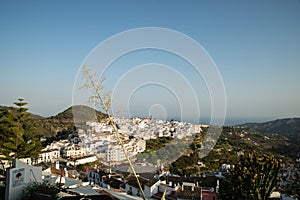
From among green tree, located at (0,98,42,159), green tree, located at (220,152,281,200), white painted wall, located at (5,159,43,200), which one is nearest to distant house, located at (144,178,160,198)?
green tree, located at (0,98,42,159)

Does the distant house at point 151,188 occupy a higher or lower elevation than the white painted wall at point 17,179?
lower

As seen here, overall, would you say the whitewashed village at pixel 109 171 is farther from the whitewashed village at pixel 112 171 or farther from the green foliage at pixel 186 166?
the green foliage at pixel 186 166

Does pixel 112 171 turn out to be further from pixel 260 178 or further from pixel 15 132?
pixel 260 178

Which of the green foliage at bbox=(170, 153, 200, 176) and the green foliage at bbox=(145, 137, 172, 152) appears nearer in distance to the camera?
the green foliage at bbox=(145, 137, 172, 152)

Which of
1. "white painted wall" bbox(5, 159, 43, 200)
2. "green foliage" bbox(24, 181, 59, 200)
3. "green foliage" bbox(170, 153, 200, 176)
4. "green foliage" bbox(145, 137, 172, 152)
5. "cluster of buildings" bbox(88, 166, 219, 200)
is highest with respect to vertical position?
"white painted wall" bbox(5, 159, 43, 200)

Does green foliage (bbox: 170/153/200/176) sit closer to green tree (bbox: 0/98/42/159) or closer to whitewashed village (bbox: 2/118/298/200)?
whitewashed village (bbox: 2/118/298/200)

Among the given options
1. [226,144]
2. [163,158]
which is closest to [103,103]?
[163,158]

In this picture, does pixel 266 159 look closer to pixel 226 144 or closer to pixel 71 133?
pixel 226 144

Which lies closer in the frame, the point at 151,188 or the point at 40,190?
the point at 40,190

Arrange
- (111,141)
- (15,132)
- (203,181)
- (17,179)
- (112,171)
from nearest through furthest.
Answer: (17,179) < (15,132) < (203,181) < (111,141) < (112,171)

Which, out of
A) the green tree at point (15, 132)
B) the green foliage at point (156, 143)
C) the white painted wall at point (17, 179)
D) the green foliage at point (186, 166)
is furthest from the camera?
the green foliage at point (186, 166)

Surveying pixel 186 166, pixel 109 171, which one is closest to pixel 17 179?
pixel 109 171

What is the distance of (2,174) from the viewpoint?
573cm

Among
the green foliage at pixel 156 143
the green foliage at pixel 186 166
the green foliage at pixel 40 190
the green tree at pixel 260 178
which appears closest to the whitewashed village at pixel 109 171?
the green foliage at pixel 40 190
